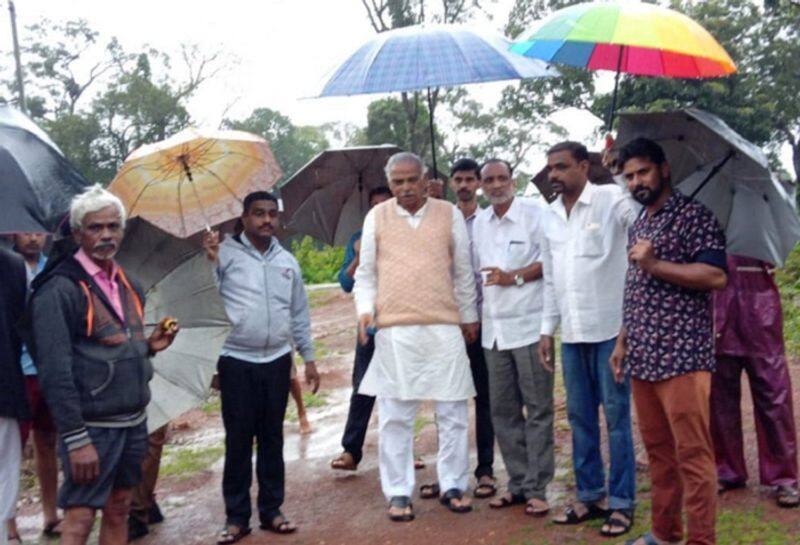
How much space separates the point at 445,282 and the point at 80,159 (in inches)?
1422

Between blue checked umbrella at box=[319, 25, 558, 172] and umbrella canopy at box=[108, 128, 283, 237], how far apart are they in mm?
621

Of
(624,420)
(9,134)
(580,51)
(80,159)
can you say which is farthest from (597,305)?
(80,159)

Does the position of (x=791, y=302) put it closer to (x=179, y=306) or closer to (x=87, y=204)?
(x=179, y=306)

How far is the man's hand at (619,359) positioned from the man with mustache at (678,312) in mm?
133

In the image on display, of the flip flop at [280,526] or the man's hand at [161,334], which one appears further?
the flip flop at [280,526]

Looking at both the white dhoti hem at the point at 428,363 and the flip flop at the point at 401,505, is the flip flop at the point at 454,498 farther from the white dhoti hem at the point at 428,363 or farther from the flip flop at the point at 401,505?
the white dhoti hem at the point at 428,363

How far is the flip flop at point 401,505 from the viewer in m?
5.77

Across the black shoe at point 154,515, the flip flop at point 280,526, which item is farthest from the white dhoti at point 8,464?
the black shoe at point 154,515

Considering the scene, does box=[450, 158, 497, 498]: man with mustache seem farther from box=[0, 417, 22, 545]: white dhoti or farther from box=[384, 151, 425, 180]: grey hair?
box=[0, 417, 22, 545]: white dhoti

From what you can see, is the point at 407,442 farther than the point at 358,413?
No

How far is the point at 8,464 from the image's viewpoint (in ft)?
13.7

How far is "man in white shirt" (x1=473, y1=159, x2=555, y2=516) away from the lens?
5648 millimetres

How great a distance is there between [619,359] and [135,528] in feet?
9.80

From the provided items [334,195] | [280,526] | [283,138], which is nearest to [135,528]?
[280,526]
